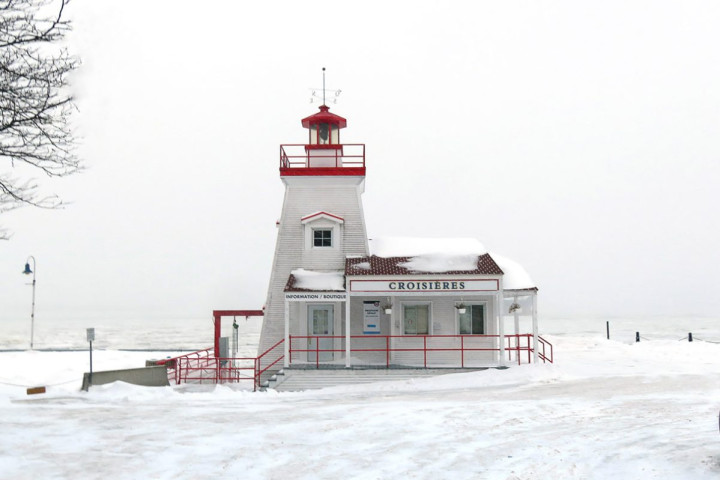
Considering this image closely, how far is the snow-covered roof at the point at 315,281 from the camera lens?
74.9 feet

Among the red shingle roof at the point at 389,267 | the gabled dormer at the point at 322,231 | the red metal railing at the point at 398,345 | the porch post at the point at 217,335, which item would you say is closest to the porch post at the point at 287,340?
the red metal railing at the point at 398,345

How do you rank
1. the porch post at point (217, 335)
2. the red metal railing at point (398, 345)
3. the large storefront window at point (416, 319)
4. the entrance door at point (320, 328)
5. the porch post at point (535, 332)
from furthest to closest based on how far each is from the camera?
1. the porch post at point (217, 335)
2. the large storefront window at point (416, 319)
3. the entrance door at point (320, 328)
4. the red metal railing at point (398, 345)
5. the porch post at point (535, 332)

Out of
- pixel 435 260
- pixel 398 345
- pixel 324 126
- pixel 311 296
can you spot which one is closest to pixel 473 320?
pixel 435 260

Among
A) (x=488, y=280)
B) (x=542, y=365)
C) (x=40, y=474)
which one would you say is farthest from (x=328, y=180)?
(x=40, y=474)

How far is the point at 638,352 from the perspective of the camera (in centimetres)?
2925

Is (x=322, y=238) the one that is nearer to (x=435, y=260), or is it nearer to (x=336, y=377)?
(x=435, y=260)

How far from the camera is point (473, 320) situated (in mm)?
24188

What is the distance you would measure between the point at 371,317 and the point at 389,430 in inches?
450

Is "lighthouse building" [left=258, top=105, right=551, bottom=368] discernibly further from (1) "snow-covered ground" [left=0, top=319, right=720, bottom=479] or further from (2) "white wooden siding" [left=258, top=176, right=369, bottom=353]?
(1) "snow-covered ground" [left=0, top=319, right=720, bottom=479]

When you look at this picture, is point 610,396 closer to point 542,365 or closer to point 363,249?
point 542,365

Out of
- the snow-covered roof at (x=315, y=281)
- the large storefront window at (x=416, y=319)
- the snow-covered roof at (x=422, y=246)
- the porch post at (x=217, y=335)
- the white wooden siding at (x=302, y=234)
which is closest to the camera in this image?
the snow-covered roof at (x=315, y=281)

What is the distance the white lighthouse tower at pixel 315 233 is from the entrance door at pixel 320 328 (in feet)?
0.12

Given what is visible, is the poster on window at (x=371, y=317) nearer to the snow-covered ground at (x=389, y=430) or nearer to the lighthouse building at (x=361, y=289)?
Answer: the lighthouse building at (x=361, y=289)

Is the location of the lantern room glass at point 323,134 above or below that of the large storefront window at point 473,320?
above
